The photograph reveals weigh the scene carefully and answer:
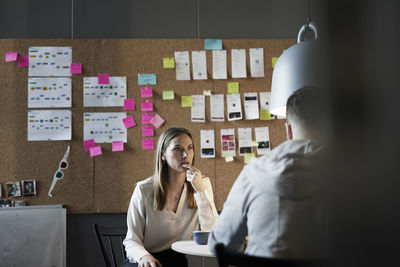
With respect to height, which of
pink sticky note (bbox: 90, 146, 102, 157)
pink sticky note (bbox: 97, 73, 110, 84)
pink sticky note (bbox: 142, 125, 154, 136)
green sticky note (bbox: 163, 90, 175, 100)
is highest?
pink sticky note (bbox: 97, 73, 110, 84)

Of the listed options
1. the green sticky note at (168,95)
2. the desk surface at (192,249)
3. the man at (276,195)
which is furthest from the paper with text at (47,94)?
the man at (276,195)

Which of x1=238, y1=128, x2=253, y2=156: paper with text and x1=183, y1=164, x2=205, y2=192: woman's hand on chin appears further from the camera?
x1=238, y1=128, x2=253, y2=156: paper with text

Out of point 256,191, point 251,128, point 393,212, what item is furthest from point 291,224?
point 251,128

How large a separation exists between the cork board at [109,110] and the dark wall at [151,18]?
0.09 meters

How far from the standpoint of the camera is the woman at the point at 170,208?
6.96ft

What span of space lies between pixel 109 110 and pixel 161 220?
124cm

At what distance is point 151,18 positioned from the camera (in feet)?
10.7

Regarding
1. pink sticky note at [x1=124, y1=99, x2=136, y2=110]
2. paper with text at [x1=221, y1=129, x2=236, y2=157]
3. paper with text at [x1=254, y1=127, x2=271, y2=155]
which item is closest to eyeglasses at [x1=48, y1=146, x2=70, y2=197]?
pink sticky note at [x1=124, y1=99, x2=136, y2=110]

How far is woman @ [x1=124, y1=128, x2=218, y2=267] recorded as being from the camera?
2121mm

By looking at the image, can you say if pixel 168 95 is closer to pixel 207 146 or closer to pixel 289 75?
pixel 207 146

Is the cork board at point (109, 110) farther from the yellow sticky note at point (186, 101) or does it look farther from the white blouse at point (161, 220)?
the white blouse at point (161, 220)

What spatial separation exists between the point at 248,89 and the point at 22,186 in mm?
1826

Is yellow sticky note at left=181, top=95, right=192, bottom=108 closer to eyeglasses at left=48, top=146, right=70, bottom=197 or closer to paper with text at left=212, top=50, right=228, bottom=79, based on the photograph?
paper with text at left=212, top=50, right=228, bottom=79

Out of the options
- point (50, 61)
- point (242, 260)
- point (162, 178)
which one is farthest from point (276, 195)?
point (50, 61)
